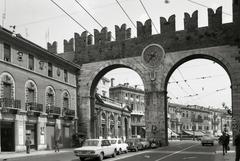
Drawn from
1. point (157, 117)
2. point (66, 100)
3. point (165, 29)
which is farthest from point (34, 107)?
point (165, 29)

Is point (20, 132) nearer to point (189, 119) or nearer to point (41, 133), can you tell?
point (41, 133)

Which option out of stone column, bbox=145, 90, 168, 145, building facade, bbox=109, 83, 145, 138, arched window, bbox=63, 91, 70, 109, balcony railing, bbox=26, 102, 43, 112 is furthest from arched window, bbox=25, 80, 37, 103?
building facade, bbox=109, 83, 145, 138

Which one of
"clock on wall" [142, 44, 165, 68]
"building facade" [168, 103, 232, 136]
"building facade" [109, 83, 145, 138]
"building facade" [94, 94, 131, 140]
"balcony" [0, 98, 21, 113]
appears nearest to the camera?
"balcony" [0, 98, 21, 113]

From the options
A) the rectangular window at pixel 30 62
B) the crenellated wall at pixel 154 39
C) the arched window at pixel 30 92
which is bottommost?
the arched window at pixel 30 92

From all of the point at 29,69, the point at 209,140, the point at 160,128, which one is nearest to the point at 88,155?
Answer: the point at 29,69

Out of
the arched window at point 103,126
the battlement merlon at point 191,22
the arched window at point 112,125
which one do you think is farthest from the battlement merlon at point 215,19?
the arched window at point 112,125

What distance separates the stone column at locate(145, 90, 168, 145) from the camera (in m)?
42.2

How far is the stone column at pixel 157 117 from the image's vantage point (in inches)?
1662

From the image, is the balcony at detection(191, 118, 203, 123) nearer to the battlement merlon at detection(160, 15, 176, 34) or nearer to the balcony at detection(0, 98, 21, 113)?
the battlement merlon at detection(160, 15, 176, 34)

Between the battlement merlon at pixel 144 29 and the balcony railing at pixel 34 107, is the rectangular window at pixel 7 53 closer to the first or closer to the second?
the balcony railing at pixel 34 107

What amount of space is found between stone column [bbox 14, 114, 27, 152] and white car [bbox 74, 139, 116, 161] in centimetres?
1044

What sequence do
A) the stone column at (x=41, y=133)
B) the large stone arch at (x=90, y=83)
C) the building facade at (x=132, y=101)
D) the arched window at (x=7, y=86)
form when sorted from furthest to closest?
the building facade at (x=132, y=101) < the large stone arch at (x=90, y=83) < the stone column at (x=41, y=133) < the arched window at (x=7, y=86)

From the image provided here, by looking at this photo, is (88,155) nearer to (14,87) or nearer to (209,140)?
(14,87)

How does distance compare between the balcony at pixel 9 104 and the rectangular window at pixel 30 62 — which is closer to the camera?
the balcony at pixel 9 104
